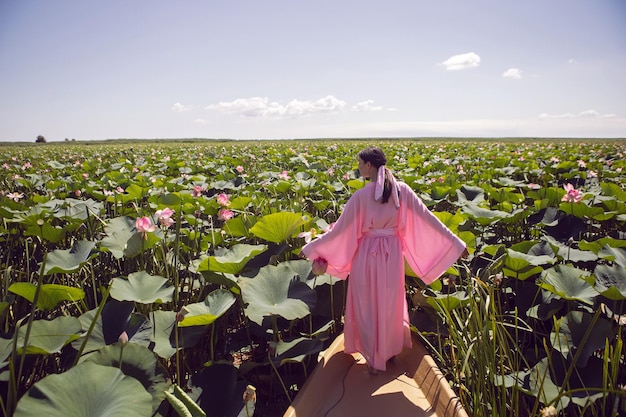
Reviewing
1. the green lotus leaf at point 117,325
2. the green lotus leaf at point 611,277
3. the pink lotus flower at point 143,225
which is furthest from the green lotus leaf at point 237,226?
the green lotus leaf at point 611,277

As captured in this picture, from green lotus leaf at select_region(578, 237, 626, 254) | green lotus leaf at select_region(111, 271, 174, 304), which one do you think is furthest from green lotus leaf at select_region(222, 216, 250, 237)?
green lotus leaf at select_region(578, 237, 626, 254)

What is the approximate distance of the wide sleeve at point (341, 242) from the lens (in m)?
1.98

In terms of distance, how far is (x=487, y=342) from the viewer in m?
1.47

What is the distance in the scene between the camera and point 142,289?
6.16ft

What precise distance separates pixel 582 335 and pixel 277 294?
4.35ft

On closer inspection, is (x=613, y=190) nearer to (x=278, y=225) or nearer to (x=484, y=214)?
(x=484, y=214)

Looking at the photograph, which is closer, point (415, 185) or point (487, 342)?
point (487, 342)

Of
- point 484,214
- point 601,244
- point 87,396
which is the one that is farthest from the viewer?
point 484,214

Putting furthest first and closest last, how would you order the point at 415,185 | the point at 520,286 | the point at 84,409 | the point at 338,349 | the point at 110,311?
the point at 415,185
the point at 520,286
the point at 338,349
the point at 110,311
the point at 84,409

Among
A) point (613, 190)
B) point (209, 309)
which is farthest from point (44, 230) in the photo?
point (613, 190)

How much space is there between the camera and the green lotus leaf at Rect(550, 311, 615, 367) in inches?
60.6

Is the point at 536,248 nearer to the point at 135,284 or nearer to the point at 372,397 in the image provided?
the point at 372,397

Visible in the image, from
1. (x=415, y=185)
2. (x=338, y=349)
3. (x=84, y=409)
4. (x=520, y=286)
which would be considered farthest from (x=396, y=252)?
(x=415, y=185)

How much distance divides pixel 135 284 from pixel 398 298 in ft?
4.20
